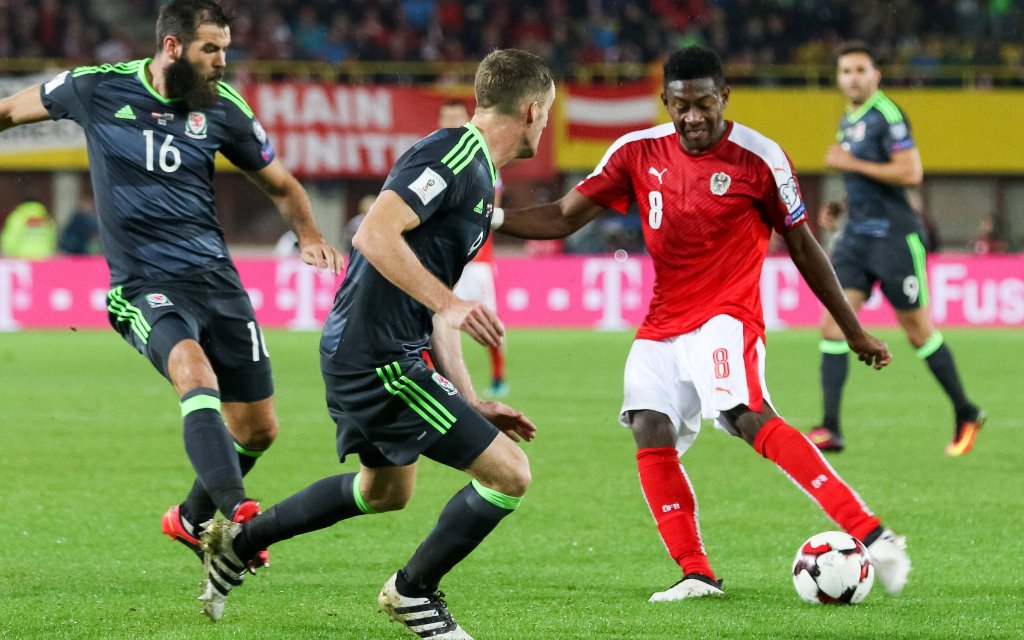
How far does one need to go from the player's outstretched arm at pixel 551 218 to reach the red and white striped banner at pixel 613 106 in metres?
21.3

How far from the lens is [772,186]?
18.0 feet

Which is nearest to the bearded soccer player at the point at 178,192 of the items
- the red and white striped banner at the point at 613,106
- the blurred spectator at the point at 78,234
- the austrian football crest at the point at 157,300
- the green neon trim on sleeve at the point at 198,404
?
the austrian football crest at the point at 157,300

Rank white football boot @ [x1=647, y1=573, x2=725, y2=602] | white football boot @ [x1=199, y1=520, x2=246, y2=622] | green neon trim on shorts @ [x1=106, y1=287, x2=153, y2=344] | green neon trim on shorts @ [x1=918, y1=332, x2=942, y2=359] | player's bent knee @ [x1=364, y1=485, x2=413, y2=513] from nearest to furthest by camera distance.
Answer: white football boot @ [x1=199, y1=520, x2=246, y2=622], player's bent knee @ [x1=364, y1=485, x2=413, y2=513], white football boot @ [x1=647, y1=573, x2=725, y2=602], green neon trim on shorts @ [x1=106, y1=287, x2=153, y2=344], green neon trim on shorts @ [x1=918, y1=332, x2=942, y2=359]

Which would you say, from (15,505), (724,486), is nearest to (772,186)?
(724,486)

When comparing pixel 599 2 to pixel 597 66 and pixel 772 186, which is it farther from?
pixel 772 186

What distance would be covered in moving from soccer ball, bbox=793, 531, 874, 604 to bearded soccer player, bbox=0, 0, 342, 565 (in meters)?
2.00

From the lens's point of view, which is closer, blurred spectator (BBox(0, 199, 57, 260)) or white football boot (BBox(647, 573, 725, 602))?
white football boot (BBox(647, 573, 725, 602))

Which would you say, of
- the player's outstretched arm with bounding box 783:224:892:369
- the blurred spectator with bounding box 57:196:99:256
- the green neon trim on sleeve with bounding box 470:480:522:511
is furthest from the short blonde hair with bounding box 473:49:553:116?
the blurred spectator with bounding box 57:196:99:256

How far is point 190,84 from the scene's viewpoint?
575 centimetres

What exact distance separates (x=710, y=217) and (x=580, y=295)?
15.1 meters

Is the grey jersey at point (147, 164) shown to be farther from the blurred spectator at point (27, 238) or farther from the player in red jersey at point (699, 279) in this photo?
the blurred spectator at point (27, 238)

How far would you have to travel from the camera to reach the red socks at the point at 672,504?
5.38 meters

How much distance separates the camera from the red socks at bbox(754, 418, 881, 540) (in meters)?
5.12

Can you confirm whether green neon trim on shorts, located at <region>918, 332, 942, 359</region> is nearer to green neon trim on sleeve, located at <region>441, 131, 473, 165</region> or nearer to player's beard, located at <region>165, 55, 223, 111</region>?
player's beard, located at <region>165, 55, 223, 111</region>
